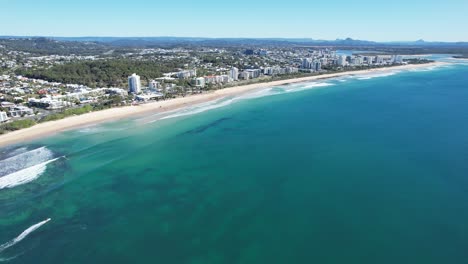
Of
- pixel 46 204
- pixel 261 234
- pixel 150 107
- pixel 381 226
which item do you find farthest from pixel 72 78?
pixel 381 226

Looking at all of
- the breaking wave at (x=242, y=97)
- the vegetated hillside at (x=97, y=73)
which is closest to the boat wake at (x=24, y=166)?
the breaking wave at (x=242, y=97)

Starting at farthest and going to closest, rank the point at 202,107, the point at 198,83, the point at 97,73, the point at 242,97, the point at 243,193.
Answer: the point at 97,73, the point at 198,83, the point at 242,97, the point at 202,107, the point at 243,193

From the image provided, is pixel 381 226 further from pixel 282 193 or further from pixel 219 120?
pixel 219 120

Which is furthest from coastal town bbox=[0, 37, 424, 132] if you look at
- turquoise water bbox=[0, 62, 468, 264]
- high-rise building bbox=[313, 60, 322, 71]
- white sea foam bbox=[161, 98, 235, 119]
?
turquoise water bbox=[0, 62, 468, 264]

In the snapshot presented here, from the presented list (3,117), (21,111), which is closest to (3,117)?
(3,117)

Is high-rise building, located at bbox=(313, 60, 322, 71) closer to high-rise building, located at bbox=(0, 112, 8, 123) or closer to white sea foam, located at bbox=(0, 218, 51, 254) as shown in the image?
high-rise building, located at bbox=(0, 112, 8, 123)

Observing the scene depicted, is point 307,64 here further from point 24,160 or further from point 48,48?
point 48,48
